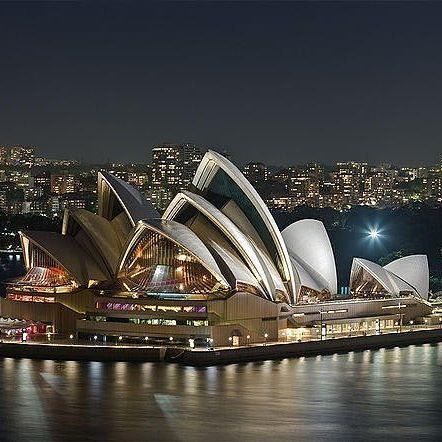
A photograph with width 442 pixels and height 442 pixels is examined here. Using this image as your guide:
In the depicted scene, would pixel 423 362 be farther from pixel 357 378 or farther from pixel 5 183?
pixel 5 183

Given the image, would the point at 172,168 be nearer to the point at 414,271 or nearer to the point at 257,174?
the point at 257,174

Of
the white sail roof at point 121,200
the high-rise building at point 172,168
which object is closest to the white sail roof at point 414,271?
the white sail roof at point 121,200

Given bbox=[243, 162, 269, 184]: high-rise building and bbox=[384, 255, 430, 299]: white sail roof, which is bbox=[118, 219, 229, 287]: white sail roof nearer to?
bbox=[384, 255, 430, 299]: white sail roof

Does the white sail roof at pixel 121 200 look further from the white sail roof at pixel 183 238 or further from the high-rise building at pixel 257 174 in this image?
the high-rise building at pixel 257 174

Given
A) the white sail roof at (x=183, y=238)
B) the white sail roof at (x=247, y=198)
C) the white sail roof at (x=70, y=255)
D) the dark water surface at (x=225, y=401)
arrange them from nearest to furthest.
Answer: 1. the dark water surface at (x=225, y=401)
2. the white sail roof at (x=183, y=238)
3. the white sail roof at (x=247, y=198)
4. the white sail roof at (x=70, y=255)

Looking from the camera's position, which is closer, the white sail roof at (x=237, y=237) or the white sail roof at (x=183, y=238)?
the white sail roof at (x=183, y=238)

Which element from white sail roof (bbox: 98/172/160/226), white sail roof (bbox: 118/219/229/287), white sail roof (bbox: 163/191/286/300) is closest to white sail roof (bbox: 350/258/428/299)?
white sail roof (bbox: 163/191/286/300)
